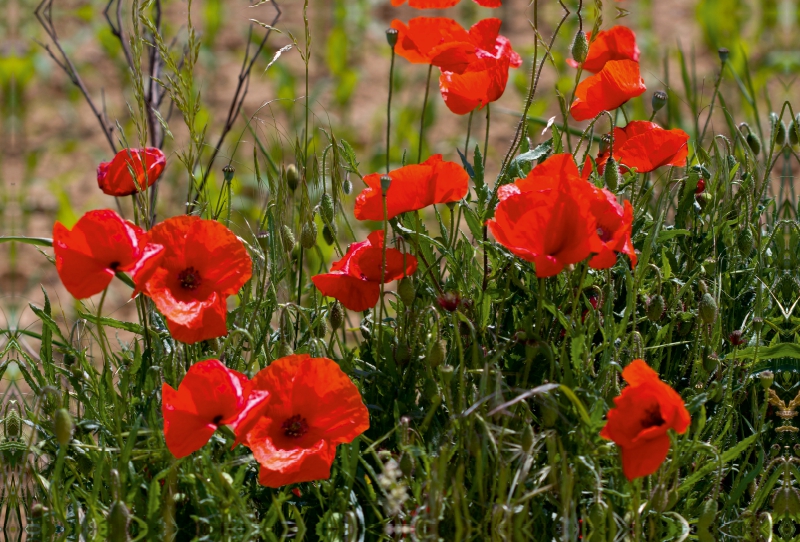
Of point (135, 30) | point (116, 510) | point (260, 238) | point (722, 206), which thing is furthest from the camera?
point (722, 206)

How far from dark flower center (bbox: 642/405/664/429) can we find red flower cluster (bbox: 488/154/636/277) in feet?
0.67

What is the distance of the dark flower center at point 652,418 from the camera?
124cm

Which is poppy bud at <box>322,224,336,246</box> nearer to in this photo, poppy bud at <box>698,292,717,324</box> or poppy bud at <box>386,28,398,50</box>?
poppy bud at <box>386,28,398,50</box>

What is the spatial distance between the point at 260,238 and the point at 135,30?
0.37 meters

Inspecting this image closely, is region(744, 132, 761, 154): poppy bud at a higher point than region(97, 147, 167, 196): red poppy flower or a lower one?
lower

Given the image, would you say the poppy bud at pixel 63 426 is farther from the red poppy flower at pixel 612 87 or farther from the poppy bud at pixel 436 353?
the red poppy flower at pixel 612 87

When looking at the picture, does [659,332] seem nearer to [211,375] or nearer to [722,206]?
[722,206]

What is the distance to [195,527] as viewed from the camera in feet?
4.78

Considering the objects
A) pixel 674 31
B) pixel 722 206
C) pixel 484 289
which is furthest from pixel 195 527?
pixel 674 31

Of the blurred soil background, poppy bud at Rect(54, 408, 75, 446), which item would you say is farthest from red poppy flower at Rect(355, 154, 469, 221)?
the blurred soil background

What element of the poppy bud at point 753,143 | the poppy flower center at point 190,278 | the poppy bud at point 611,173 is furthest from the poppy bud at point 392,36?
the poppy bud at point 753,143

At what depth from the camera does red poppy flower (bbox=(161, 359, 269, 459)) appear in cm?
127

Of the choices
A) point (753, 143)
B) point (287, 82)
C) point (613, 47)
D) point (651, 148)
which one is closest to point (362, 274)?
point (651, 148)

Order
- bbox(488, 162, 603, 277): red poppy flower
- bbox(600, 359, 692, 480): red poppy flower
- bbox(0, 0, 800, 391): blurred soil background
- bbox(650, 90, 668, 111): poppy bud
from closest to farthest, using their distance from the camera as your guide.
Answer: bbox(600, 359, 692, 480): red poppy flower < bbox(488, 162, 603, 277): red poppy flower < bbox(650, 90, 668, 111): poppy bud < bbox(0, 0, 800, 391): blurred soil background
